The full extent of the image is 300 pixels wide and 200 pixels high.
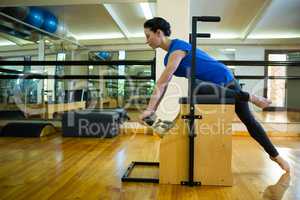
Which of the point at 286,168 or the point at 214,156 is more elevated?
the point at 214,156

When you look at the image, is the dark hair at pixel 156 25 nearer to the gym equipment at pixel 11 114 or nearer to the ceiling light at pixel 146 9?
the gym equipment at pixel 11 114

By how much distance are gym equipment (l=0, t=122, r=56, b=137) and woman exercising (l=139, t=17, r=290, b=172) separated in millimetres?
2371

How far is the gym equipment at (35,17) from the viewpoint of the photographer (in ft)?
16.0

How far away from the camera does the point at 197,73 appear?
186 cm

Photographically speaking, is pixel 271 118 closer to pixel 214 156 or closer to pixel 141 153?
pixel 141 153

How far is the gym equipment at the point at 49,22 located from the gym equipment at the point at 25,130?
2482 mm

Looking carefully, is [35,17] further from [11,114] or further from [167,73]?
[167,73]

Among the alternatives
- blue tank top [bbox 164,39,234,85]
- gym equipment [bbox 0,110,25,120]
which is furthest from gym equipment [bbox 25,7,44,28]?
blue tank top [bbox 164,39,234,85]

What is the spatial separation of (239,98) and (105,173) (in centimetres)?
106

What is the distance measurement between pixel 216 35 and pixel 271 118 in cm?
457

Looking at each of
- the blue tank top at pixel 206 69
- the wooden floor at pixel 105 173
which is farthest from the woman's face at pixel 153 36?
the wooden floor at pixel 105 173

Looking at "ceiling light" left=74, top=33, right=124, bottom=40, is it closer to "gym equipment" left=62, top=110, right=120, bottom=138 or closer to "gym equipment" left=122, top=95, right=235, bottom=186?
"gym equipment" left=62, top=110, right=120, bottom=138

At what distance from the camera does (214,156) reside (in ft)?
5.92

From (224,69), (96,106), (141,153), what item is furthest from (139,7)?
(224,69)
